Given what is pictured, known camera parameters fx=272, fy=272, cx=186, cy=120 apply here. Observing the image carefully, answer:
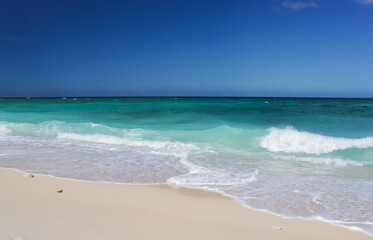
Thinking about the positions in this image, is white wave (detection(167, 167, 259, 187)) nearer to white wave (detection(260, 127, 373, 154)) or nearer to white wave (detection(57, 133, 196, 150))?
white wave (detection(57, 133, 196, 150))

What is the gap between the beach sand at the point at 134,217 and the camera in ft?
10.6

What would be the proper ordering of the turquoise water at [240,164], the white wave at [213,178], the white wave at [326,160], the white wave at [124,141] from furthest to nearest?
the white wave at [124,141] → the white wave at [326,160] → the white wave at [213,178] → the turquoise water at [240,164]

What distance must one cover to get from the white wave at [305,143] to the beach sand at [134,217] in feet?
19.3

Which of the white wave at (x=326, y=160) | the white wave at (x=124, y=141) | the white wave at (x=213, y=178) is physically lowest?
the white wave at (x=326, y=160)

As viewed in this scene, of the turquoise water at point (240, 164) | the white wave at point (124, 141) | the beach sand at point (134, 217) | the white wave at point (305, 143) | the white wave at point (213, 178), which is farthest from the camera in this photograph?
the white wave at point (124, 141)

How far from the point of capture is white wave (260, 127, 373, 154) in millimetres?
9602

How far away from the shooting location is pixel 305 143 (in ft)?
33.2

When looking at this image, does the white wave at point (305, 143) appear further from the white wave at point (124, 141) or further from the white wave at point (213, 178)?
the white wave at point (213, 178)

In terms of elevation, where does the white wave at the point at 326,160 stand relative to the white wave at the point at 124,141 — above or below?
below

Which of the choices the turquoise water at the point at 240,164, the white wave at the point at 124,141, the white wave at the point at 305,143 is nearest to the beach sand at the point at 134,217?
the turquoise water at the point at 240,164

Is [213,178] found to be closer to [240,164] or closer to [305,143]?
[240,164]

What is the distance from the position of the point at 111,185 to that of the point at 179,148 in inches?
176

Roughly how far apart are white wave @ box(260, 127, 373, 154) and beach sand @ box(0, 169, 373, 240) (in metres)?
5.89

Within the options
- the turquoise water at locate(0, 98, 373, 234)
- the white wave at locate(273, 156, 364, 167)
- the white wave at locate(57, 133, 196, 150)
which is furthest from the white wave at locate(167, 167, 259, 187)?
the white wave at locate(57, 133, 196, 150)
